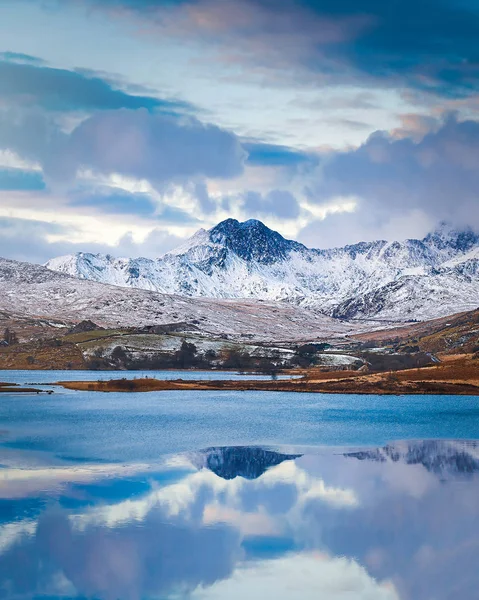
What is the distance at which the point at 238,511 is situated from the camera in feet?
185

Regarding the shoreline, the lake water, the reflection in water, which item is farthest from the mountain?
the shoreline

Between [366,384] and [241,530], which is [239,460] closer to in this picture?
[241,530]

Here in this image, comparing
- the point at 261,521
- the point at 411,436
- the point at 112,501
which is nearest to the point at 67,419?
the point at 411,436

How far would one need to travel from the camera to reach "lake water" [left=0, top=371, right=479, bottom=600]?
42.5 meters

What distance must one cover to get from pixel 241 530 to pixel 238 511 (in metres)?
A: 4.94

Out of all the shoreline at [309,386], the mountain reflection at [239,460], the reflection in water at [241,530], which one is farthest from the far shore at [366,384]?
the reflection in water at [241,530]

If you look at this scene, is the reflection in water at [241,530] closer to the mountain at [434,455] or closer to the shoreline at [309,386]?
the mountain at [434,455]

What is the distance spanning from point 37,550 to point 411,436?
195 feet

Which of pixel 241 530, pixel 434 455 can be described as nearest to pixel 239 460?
pixel 434 455

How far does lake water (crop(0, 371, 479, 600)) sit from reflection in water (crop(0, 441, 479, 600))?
0.13 m

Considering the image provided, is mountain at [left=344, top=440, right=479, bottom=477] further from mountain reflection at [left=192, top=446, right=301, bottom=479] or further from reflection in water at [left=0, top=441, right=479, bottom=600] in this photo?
mountain reflection at [left=192, top=446, right=301, bottom=479]

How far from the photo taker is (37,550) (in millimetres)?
46719

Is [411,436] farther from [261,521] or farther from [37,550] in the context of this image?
[37,550]

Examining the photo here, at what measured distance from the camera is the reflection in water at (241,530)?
4203 cm
